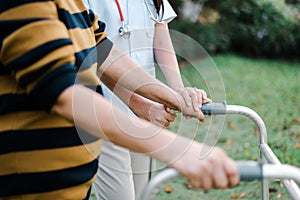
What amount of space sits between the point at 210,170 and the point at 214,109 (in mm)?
771

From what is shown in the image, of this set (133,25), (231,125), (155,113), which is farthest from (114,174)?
(231,125)

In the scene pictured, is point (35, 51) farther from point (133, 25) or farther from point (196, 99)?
point (133, 25)

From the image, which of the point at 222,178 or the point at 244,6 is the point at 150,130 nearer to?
the point at 222,178

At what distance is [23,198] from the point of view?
1.39 meters

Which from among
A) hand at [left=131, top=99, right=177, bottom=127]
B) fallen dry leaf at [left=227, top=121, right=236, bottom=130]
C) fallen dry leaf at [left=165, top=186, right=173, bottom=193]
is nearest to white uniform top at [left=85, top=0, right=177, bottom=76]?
hand at [left=131, top=99, right=177, bottom=127]

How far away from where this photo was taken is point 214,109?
6.34 ft

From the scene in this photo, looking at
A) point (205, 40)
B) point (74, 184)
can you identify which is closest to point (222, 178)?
point (74, 184)

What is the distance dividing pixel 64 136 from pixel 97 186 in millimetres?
1007

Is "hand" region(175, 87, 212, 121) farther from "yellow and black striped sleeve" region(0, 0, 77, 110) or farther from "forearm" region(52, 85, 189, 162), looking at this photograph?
"yellow and black striped sleeve" region(0, 0, 77, 110)

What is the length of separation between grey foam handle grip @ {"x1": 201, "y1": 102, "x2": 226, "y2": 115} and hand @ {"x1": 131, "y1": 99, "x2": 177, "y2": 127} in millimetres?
170

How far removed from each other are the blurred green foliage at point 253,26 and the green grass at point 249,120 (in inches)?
16.0

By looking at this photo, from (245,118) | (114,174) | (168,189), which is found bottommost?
(245,118)

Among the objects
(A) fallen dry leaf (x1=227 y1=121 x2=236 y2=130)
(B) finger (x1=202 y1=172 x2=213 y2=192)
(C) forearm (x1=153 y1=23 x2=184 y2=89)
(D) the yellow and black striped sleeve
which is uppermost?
(D) the yellow and black striped sleeve

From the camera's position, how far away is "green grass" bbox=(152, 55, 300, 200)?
3895 millimetres
